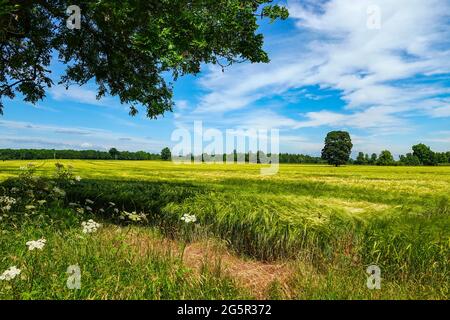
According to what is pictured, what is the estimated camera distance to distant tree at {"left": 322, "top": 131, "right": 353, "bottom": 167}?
118 metres

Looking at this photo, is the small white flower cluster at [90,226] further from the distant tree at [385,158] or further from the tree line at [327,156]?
the distant tree at [385,158]

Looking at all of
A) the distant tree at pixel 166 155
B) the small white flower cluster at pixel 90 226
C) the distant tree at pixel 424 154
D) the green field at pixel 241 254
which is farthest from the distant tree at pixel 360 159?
the small white flower cluster at pixel 90 226

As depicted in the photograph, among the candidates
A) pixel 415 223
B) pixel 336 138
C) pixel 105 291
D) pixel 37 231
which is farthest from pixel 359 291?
pixel 336 138

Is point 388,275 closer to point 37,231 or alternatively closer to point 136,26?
point 37,231

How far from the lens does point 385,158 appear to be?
129500 mm

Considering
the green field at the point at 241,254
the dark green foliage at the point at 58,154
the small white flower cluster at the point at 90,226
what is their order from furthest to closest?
the dark green foliage at the point at 58,154
the small white flower cluster at the point at 90,226
the green field at the point at 241,254

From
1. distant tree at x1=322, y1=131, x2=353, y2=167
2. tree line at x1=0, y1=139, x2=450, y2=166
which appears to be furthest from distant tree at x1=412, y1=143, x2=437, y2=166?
distant tree at x1=322, y1=131, x2=353, y2=167

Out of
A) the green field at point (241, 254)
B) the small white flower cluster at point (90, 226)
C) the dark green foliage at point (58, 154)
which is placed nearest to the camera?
the green field at point (241, 254)

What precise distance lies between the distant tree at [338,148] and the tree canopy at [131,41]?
109507 millimetres

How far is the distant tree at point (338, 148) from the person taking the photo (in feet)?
387

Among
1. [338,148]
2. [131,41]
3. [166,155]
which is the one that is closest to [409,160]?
[338,148]

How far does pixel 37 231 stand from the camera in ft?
27.4

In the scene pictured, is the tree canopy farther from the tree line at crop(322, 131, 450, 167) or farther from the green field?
the tree line at crop(322, 131, 450, 167)

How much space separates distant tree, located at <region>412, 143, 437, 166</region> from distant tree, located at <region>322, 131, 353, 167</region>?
34.2 metres
